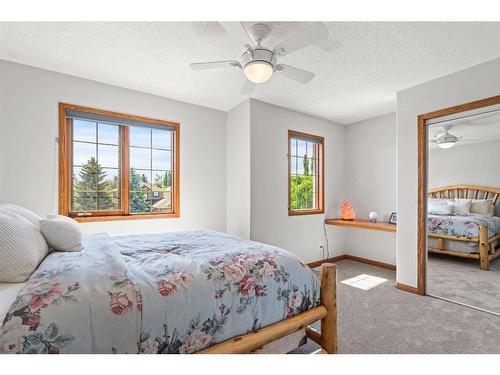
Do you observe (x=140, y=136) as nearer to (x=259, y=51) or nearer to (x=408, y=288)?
(x=259, y=51)

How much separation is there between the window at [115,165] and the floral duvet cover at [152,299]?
1.32m

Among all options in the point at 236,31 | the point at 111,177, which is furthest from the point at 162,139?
the point at 236,31

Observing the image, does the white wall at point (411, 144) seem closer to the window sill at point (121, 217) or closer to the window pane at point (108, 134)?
the window sill at point (121, 217)

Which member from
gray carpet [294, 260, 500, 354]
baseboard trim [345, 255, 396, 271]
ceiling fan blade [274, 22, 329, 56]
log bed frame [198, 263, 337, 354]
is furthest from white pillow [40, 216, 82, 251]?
baseboard trim [345, 255, 396, 271]

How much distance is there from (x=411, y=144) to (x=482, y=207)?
0.92 meters

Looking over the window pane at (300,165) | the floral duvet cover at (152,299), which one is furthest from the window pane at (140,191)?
the window pane at (300,165)

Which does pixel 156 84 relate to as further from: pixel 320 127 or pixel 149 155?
pixel 320 127

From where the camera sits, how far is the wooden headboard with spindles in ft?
7.88

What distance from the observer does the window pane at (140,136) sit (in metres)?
3.03

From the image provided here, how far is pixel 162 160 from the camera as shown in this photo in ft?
10.7

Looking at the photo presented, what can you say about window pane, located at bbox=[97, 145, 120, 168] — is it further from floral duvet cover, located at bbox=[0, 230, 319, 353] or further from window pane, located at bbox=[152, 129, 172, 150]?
floral duvet cover, located at bbox=[0, 230, 319, 353]

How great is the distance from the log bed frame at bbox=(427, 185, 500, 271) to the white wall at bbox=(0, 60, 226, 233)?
8.76 feet

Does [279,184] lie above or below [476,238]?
above
